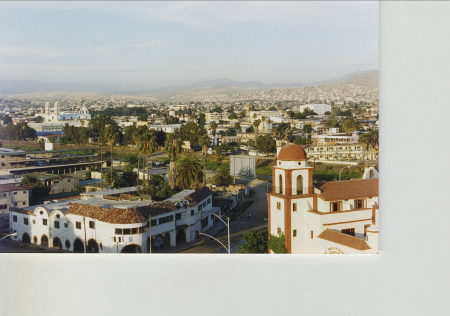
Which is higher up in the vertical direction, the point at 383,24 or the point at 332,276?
the point at 383,24

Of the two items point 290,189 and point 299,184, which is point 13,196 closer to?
point 290,189

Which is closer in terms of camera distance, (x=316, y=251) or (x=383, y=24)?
(x=383, y=24)

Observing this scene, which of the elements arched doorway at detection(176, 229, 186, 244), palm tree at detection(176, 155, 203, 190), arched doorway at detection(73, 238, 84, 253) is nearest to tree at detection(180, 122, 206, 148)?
palm tree at detection(176, 155, 203, 190)

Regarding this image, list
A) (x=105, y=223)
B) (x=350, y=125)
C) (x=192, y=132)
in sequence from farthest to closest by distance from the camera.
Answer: (x=192, y=132), (x=350, y=125), (x=105, y=223)

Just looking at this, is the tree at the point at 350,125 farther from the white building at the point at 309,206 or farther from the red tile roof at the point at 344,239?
the red tile roof at the point at 344,239

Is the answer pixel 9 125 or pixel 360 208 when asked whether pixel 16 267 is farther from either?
pixel 360 208

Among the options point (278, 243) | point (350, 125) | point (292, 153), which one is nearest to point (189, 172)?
point (292, 153)

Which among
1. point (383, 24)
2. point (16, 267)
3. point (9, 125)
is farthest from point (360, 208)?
point (9, 125)
